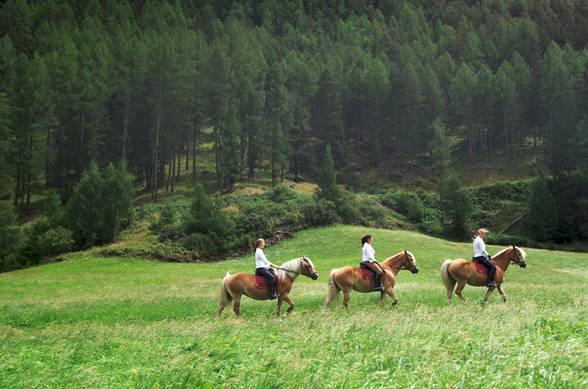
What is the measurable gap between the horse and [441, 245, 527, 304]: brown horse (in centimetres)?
591

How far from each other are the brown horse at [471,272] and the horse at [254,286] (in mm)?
5914

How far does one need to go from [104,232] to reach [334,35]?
118143 millimetres

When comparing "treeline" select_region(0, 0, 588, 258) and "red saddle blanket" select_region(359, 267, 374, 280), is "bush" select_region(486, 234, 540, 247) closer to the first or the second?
"treeline" select_region(0, 0, 588, 258)

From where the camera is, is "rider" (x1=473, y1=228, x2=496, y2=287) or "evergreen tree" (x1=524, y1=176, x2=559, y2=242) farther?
"evergreen tree" (x1=524, y1=176, x2=559, y2=242)

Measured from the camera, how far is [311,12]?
156750 mm

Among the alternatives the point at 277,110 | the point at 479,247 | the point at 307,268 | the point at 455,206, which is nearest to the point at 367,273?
the point at 307,268

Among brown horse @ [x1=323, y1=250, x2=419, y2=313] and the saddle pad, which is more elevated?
the saddle pad

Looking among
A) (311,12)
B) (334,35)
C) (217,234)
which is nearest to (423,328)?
(217,234)

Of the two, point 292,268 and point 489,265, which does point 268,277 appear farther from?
point 489,265

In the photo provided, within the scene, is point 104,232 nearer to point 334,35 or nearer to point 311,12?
point 334,35

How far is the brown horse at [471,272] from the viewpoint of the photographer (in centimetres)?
1414

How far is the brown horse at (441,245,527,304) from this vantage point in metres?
14.1

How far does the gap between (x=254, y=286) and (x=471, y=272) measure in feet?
28.5

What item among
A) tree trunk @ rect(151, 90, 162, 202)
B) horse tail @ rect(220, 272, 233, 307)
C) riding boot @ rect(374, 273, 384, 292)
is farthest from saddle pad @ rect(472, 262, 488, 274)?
tree trunk @ rect(151, 90, 162, 202)
